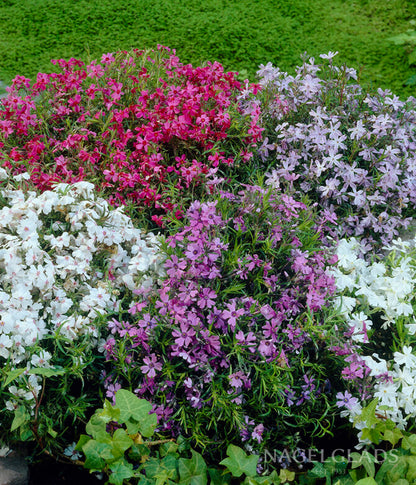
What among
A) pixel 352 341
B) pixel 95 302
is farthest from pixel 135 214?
pixel 352 341

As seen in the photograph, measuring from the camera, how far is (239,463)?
2109 millimetres

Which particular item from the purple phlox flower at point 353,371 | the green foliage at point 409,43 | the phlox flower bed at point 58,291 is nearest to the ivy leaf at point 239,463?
the purple phlox flower at point 353,371

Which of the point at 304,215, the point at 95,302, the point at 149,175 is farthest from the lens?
the point at 149,175

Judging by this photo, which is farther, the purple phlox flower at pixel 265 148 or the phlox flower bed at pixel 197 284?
the purple phlox flower at pixel 265 148

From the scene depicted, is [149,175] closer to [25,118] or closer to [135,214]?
[135,214]

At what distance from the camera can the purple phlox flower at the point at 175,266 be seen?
2326mm

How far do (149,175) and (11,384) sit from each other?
1336 mm

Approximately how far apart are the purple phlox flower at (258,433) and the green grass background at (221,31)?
397 centimetres

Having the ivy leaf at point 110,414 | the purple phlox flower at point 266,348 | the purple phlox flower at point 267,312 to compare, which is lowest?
the ivy leaf at point 110,414

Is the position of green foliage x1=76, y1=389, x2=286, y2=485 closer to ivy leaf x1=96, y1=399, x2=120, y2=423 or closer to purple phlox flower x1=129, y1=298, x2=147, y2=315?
ivy leaf x1=96, y1=399, x2=120, y2=423

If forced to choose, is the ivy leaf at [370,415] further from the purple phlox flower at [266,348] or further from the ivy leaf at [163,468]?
the ivy leaf at [163,468]

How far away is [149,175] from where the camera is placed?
2932mm

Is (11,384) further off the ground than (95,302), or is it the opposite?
(95,302)

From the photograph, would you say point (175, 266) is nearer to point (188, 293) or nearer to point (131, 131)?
point (188, 293)
